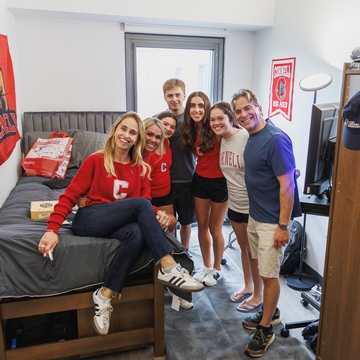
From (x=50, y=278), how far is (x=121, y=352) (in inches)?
27.3

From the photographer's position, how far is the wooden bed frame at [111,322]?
181cm

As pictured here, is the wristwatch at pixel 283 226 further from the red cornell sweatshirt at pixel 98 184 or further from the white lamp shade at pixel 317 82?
the white lamp shade at pixel 317 82

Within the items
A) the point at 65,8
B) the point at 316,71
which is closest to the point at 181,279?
the point at 316,71

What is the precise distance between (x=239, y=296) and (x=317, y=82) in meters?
1.56

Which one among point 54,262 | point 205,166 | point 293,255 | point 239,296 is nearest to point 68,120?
point 205,166

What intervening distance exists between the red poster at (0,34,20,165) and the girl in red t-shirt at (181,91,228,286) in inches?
49.0

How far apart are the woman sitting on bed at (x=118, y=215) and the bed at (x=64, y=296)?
0.20 ft

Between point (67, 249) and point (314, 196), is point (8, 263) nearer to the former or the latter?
point (67, 249)

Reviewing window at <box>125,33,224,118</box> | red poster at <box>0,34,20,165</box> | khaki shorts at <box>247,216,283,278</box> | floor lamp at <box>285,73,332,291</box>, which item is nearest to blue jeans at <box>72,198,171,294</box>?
khaki shorts at <box>247,216,283,278</box>

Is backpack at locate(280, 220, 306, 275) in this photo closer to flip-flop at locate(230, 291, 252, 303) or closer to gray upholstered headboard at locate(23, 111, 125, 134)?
flip-flop at locate(230, 291, 252, 303)

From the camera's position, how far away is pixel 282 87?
345cm

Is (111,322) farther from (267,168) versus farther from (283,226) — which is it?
(267,168)

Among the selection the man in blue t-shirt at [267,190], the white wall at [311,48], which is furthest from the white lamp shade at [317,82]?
the man in blue t-shirt at [267,190]

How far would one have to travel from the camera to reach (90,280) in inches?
71.8
